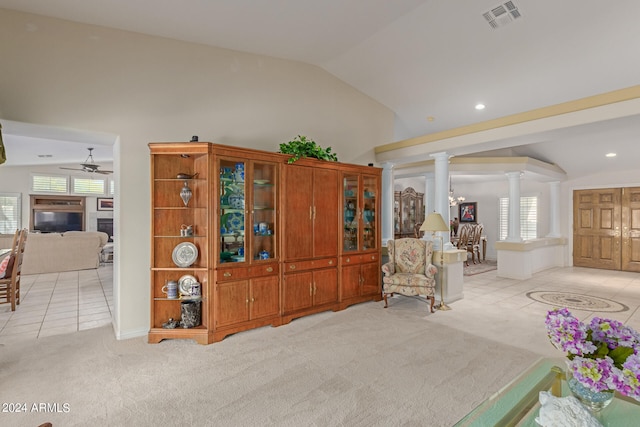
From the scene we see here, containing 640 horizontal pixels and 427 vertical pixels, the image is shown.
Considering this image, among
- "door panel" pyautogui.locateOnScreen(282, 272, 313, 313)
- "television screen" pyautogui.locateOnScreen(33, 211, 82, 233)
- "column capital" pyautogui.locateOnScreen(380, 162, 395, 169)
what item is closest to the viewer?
"door panel" pyautogui.locateOnScreen(282, 272, 313, 313)

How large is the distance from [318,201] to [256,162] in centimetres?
100

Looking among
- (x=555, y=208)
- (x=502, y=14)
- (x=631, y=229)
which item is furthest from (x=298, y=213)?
(x=631, y=229)

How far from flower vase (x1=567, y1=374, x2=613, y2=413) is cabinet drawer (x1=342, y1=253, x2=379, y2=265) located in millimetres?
3067

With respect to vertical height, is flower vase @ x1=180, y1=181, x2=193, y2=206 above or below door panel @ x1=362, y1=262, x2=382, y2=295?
above

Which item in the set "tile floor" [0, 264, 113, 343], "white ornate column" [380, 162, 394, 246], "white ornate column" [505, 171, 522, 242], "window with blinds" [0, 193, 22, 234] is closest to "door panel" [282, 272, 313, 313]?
"white ornate column" [380, 162, 394, 246]

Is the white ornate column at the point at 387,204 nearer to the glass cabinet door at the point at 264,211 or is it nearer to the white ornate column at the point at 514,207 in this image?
the glass cabinet door at the point at 264,211

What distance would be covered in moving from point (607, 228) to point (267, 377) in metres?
9.32

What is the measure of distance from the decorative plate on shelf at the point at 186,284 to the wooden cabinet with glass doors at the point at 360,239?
196 cm

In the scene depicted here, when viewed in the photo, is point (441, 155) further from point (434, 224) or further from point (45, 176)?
point (45, 176)

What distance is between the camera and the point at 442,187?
509 cm

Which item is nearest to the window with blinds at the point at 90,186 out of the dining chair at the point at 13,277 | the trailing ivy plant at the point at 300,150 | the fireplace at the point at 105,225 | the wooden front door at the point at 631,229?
the fireplace at the point at 105,225

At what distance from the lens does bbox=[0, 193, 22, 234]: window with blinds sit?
899 centimetres

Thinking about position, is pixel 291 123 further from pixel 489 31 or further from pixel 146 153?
pixel 489 31

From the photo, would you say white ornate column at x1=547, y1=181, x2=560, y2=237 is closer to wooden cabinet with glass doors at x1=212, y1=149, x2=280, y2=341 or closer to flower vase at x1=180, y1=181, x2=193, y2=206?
wooden cabinet with glass doors at x1=212, y1=149, x2=280, y2=341
